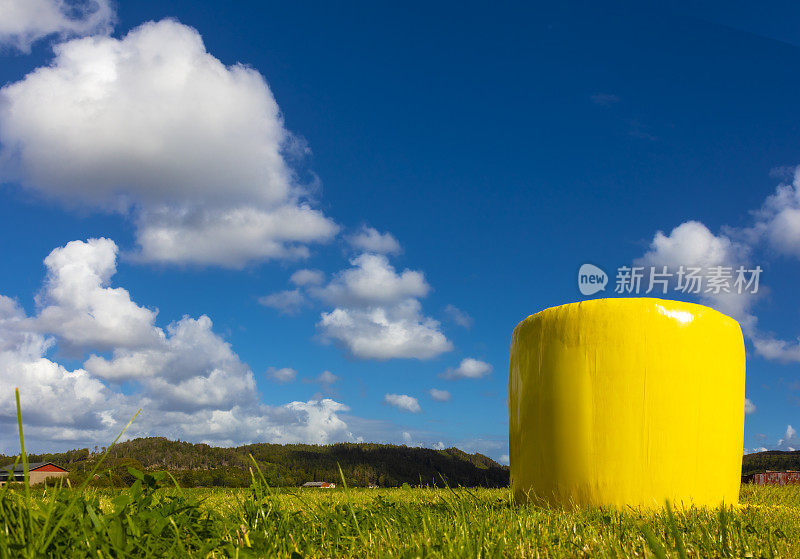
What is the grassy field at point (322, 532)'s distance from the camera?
2.56 meters

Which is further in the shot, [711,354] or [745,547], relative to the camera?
[711,354]

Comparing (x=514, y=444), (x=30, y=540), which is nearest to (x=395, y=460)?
(x=514, y=444)

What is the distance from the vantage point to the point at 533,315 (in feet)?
18.3

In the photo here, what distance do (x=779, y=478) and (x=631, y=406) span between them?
12.2 metres

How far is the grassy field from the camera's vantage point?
8.39ft

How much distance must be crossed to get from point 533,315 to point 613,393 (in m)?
1.03

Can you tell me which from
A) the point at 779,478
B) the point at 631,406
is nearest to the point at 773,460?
the point at 779,478

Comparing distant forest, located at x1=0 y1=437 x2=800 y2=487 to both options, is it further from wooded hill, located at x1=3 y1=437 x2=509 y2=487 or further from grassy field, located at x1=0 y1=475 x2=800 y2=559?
grassy field, located at x1=0 y1=475 x2=800 y2=559

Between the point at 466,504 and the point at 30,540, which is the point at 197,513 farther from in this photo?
the point at 466,504

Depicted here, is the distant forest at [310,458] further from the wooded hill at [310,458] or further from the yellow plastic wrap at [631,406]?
the yellow plastic wrap at [631,406]

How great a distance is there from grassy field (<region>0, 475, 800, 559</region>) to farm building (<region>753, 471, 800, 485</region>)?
39.5 feet

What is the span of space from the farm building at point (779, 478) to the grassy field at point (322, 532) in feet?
39.5

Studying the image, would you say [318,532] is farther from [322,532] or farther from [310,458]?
[310,458]

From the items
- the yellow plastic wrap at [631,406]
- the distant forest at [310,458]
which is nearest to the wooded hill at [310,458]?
the distant forest at [310,458]
